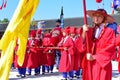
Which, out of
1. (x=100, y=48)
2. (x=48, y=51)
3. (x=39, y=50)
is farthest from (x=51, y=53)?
(x=100, y=48)

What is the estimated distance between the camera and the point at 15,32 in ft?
12.9

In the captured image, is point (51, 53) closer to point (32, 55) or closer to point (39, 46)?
point (39, 46)

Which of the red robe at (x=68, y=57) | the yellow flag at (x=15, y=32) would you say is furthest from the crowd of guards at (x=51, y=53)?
the yellow flag at (x=15, y=32)

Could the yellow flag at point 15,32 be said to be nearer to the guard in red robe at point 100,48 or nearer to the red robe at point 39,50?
the guard in red robe at point 100,48

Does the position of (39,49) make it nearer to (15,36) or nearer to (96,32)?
(96,32)

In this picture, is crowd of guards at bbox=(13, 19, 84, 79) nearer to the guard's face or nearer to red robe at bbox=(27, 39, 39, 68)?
red robe at bbox=(27, 39, 39, 68)

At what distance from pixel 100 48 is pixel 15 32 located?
223cm

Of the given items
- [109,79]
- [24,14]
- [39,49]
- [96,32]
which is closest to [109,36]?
[96,32]

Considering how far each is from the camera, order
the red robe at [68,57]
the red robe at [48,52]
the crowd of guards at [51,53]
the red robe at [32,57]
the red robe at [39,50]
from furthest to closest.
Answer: the red robe at [48,52], the red robe at [39,50], the red robe at [32,57], the crowd of guards at [51,53], the red robe at [68,57]

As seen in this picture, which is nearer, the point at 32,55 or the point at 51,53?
the point at 32,55

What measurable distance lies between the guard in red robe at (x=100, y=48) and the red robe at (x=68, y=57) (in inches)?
241

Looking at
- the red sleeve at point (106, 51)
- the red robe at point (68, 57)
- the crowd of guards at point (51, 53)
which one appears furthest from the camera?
the crowd of guards at point (51, 53)

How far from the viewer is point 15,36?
396cm

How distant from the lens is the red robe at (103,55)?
573 centimetres
